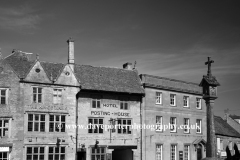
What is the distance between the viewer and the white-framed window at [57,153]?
4012 centimetres

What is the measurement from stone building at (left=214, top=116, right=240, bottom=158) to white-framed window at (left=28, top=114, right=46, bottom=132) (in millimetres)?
26782

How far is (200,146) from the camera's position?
168ft

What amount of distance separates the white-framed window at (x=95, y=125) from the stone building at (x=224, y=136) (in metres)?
20.3

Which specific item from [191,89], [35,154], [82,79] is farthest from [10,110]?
[191,89]

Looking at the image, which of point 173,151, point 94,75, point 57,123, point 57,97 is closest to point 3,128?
point 57,123

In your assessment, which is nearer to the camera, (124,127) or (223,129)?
(124,127)

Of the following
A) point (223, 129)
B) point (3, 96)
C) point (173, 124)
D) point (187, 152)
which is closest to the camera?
point (3, 96)

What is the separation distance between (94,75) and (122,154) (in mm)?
9680

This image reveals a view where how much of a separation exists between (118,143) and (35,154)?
9396mm

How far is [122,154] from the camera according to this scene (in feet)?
153

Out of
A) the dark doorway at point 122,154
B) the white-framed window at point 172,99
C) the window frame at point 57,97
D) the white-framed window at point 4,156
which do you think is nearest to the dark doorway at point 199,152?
the white-framed window at point 172,99

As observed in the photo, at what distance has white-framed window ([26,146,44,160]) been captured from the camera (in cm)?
3899

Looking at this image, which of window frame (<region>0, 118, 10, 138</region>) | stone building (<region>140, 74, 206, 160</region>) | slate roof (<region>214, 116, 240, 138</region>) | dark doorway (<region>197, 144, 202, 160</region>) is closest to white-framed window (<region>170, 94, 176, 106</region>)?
stone building (<region>140, 74, 206, 160</region>)

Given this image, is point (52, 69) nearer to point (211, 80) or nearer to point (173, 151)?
point (211, 80)
